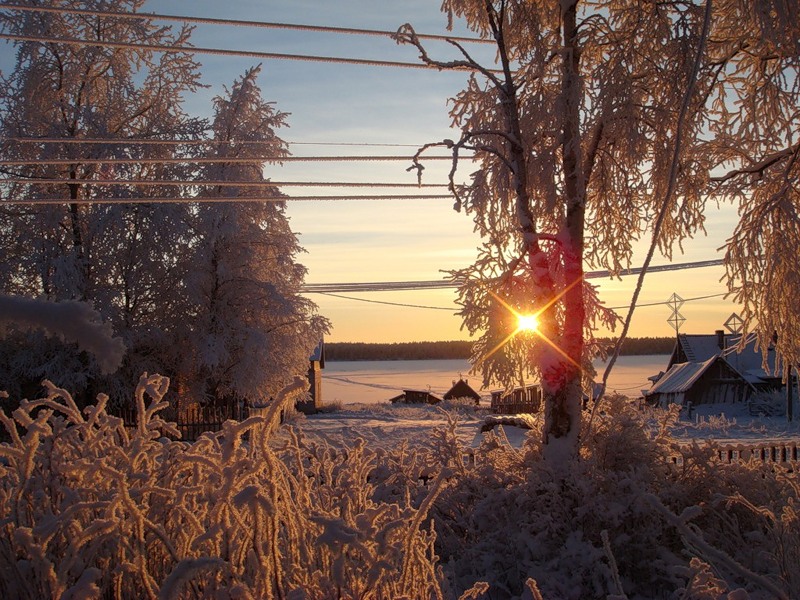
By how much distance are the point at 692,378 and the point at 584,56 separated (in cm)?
2572

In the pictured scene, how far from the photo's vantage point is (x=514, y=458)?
895 cm

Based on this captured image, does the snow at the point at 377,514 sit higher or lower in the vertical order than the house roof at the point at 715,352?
lower

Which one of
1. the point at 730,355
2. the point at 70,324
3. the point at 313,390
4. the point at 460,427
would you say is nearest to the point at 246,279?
the point at 460,427

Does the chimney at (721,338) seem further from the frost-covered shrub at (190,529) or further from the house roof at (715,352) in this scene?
the frost-covered shrub at (190,529)

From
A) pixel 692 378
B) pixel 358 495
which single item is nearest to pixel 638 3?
pixel 358 495

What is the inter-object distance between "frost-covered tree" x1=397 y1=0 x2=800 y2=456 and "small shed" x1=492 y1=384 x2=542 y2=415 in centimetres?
2216

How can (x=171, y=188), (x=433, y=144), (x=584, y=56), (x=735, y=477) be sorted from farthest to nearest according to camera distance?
1. (x=171, y=188)
2. (x=584, y=56)
3. (x=433, y=144)
4. (x=735, y=477)

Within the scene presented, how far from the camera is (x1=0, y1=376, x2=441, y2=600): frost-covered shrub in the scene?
2141mm

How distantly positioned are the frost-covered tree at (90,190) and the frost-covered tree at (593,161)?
12.7 m

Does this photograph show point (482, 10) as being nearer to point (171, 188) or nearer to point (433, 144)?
point (433, 144)

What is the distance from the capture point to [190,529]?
2.65m

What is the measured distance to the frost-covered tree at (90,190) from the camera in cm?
1942

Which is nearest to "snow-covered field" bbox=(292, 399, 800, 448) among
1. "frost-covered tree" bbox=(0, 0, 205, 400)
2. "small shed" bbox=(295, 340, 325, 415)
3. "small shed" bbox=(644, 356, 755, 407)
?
"small shed" bbox=(644, 356, 755, 407)

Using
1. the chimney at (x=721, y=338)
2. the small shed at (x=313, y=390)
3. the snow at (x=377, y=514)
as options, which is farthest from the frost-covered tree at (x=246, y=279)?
the chimney at (x=721, y=338)
